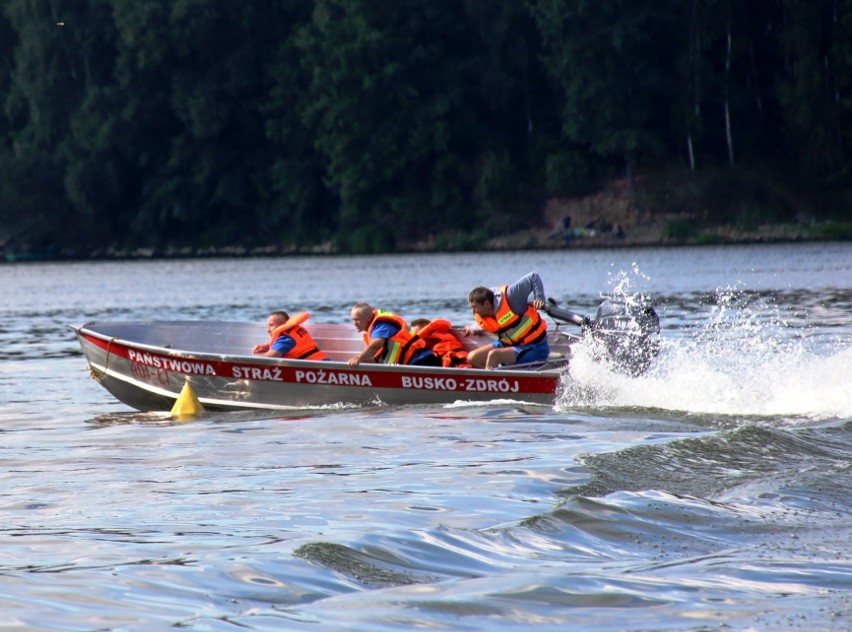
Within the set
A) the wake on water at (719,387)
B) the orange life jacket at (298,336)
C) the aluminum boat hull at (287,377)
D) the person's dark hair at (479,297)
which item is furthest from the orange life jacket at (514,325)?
the orange life jacket at (298,336)

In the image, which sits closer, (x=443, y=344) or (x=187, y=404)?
(x=443, y=344)

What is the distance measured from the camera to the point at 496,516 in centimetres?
877

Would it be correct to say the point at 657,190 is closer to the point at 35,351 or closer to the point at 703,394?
the point at 35,351

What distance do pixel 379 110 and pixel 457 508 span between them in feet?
193

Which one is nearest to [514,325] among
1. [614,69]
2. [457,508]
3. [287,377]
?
[287,377]

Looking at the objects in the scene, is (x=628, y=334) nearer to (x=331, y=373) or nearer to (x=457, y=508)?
(x=331, y=373)

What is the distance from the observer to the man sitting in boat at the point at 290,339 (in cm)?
1502

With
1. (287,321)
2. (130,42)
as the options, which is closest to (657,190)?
(130,42)

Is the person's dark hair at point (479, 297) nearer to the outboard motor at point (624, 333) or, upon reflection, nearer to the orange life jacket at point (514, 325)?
the orange life jacket at point (514, 325)

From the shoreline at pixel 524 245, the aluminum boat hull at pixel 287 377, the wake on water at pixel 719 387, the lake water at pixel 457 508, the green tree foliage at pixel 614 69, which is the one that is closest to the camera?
the lake water at pixel 457 508

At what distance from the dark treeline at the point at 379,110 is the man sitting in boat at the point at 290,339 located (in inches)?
1758

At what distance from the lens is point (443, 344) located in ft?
48.8

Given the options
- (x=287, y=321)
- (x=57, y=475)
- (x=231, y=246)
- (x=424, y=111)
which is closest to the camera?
(x=57, y=475)

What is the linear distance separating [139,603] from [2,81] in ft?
242
